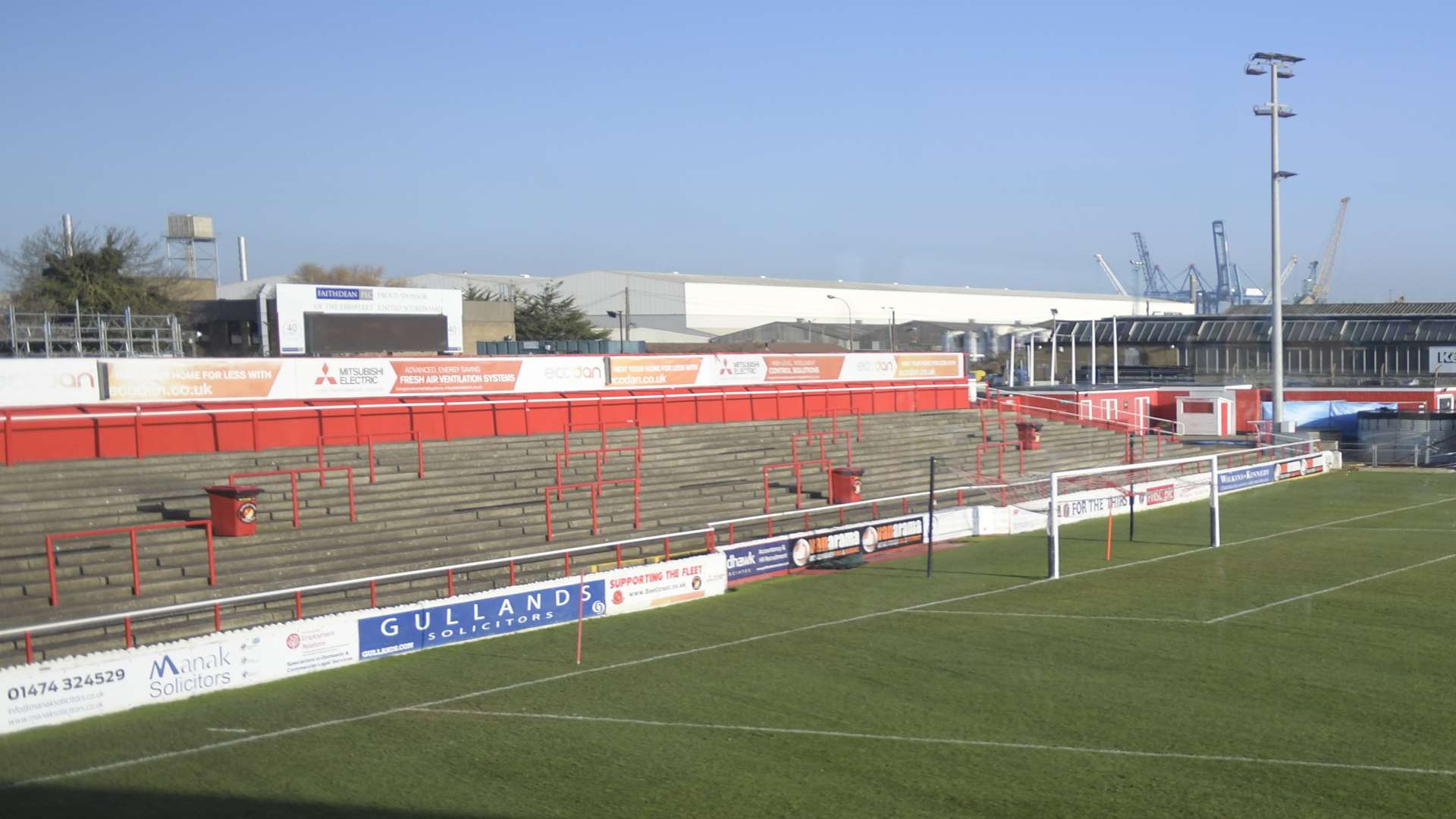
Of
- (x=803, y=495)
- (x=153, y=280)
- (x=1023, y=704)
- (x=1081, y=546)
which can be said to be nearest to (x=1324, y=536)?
(x=1081, y=546)

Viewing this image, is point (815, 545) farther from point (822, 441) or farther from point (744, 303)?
point (744, 303)

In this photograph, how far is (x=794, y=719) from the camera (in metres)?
15.0

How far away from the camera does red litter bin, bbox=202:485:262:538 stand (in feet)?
74.7

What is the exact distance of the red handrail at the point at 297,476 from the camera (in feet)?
79.7

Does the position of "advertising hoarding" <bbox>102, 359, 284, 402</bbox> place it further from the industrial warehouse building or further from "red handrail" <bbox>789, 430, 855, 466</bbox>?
the industrial warehouse building

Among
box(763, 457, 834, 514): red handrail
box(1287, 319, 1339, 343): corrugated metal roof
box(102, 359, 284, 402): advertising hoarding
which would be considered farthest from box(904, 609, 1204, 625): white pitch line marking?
box(1287, 319, 1339, 343): corrugated metal roof

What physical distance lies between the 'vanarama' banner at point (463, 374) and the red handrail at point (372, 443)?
4.80 ft

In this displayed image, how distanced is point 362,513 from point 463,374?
29.9 feet

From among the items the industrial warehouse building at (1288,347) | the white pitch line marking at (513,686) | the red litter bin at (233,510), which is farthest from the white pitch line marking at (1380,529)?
the industrial warehouse building at (1288,347)

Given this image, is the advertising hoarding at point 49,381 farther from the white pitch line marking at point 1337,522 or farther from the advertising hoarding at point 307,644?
the white pitch line marking at point 1337,522

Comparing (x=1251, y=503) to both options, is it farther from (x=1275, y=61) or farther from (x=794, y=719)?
(x=794, y=719)

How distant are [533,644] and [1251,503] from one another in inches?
1040

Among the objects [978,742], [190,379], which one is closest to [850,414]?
[190,379]

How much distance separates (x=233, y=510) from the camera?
22797 mm
